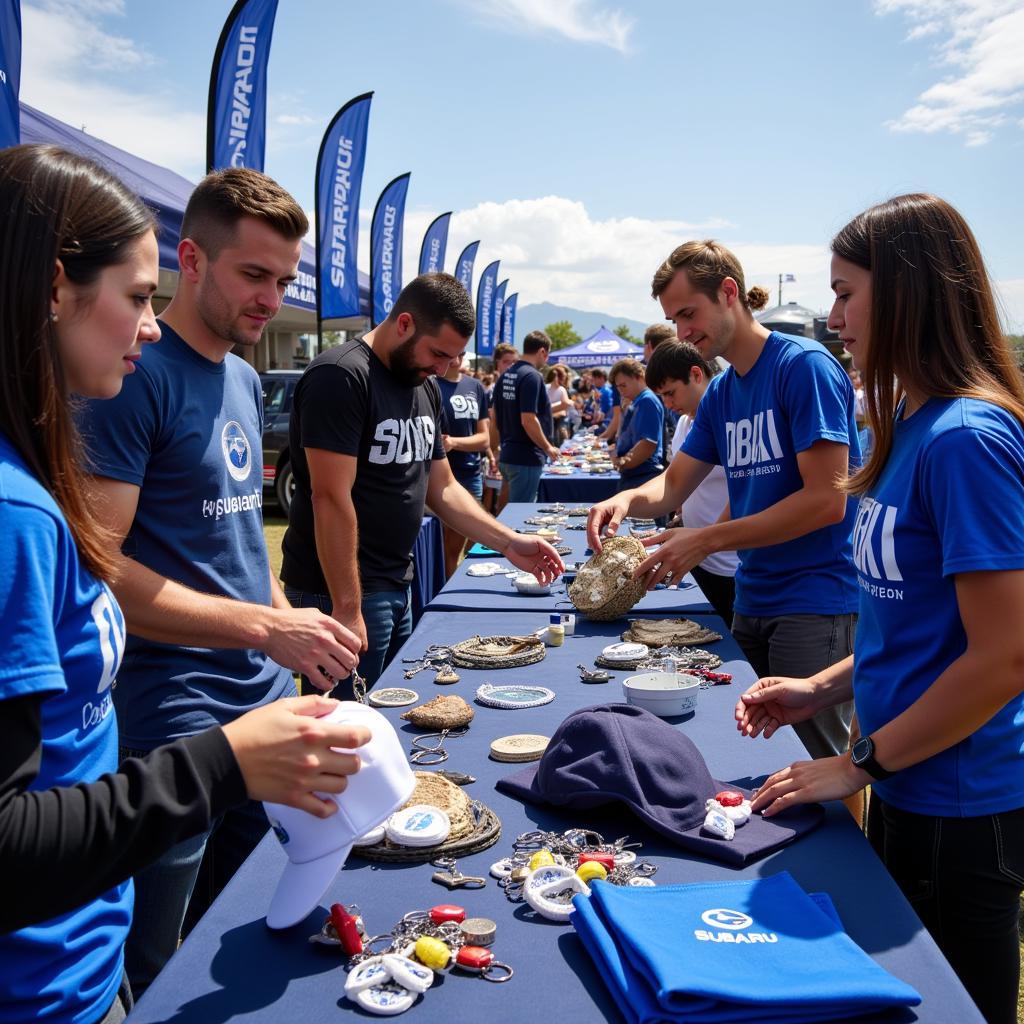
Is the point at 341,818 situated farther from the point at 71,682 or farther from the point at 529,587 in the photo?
the point at 529,587

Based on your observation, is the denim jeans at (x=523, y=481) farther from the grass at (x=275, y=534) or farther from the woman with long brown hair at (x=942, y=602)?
the woman with long brown hair at (x=942, y=602)

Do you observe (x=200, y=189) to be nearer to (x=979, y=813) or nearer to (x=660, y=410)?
(x=979, y=813)

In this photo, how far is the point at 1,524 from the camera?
2.63 feet

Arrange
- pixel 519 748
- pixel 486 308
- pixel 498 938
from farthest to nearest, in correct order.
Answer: pixel 486 308, pixel 519 748, pixel 498 938

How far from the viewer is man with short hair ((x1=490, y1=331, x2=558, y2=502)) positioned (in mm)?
7957

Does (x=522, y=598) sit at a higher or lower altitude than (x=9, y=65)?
lower

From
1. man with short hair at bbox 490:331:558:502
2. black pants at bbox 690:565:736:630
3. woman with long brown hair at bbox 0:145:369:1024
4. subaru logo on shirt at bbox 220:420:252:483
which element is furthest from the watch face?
man with short hair at bbox 490:331:558:502

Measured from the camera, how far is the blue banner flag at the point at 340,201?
9.00m

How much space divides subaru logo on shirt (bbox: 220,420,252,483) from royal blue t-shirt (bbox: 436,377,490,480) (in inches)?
189

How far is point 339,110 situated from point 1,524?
30.8 ft

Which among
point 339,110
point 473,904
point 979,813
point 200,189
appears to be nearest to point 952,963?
point 979,813

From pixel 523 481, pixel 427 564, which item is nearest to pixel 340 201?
pixel 523 481

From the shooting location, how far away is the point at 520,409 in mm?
7957

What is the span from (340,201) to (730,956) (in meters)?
9.41
